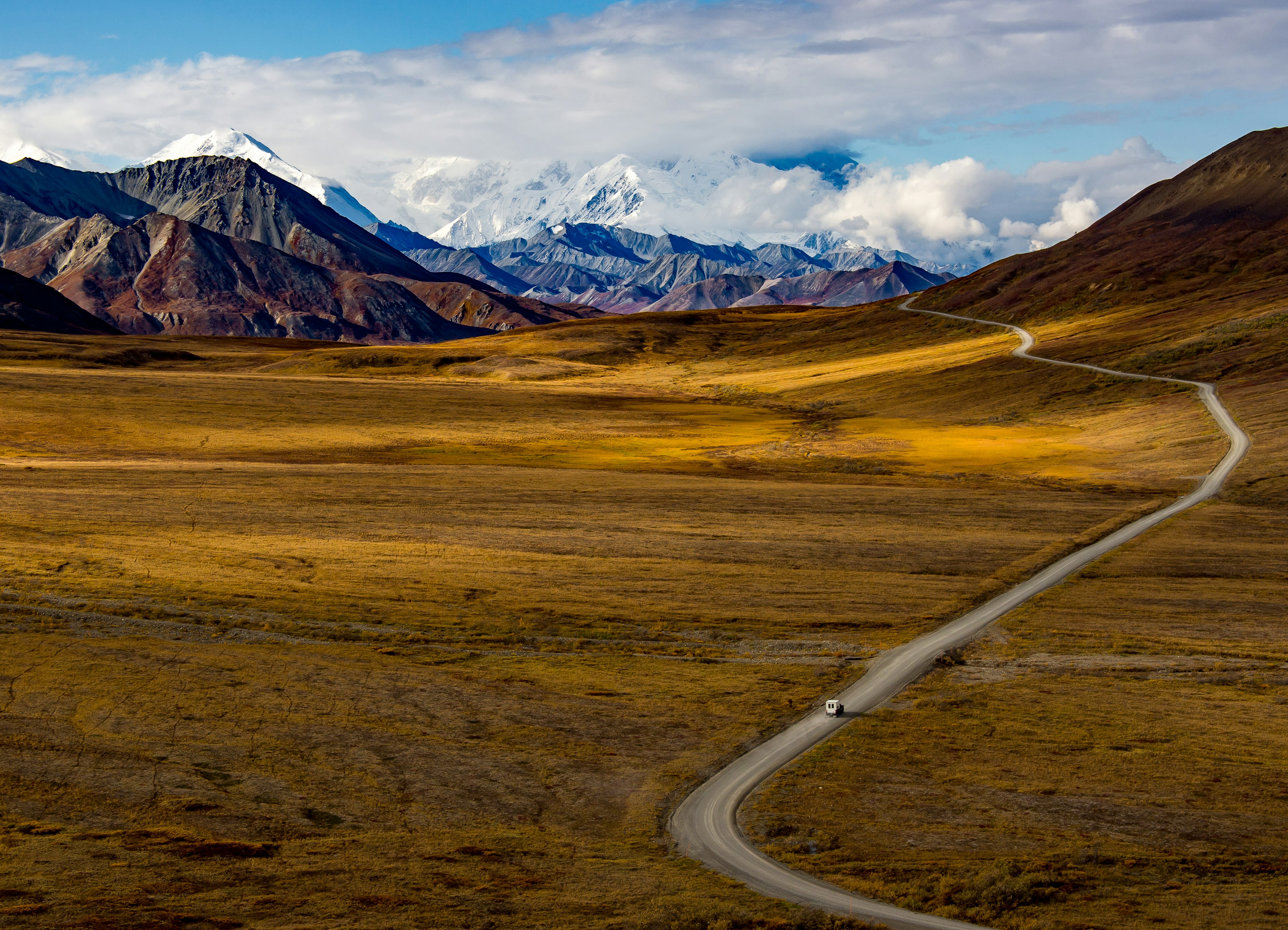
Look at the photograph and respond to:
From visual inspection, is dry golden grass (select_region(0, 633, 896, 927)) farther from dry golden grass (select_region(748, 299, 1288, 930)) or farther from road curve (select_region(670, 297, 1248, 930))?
dry golden grass (select_region(748, 299, 1288, 930))

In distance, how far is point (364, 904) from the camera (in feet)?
87.9

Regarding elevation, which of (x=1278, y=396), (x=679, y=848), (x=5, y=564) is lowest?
(x=679, y=848)

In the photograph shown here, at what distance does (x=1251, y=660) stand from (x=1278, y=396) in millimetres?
77293

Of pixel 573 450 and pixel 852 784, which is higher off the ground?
pixel 573 450

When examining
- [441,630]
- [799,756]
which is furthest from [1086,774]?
[441,630]

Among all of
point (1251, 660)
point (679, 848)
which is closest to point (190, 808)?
point (679, 848)

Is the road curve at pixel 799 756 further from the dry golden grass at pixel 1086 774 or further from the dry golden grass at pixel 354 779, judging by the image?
the dry golden grass at pixel 354 779

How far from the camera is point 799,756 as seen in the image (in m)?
39.1

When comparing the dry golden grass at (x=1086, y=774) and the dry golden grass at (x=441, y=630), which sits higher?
the dry golden grass at (x=441, y=630)

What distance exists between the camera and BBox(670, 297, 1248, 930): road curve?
94.4 ft

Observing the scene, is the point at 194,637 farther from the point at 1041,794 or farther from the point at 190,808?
the point at 1041,794

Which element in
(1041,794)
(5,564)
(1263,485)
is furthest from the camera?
(1263,485)

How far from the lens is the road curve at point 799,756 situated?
1133 inches

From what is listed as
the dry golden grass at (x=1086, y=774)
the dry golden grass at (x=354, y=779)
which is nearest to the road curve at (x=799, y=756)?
the dry golden grass at (x=1086, y=774)
